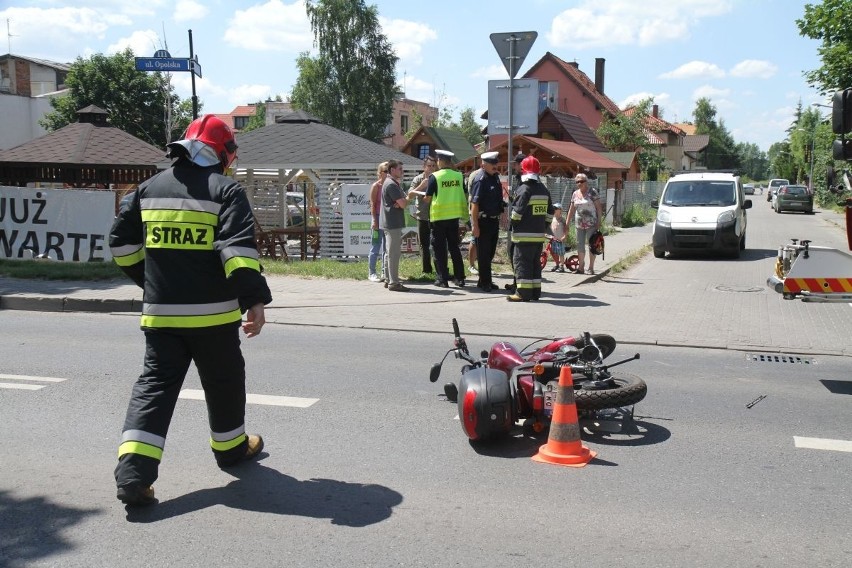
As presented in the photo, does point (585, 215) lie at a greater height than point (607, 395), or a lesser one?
greater

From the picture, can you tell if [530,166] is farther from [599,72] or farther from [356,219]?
[599,72]

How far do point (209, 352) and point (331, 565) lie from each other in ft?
4.55

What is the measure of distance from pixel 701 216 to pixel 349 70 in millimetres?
43863

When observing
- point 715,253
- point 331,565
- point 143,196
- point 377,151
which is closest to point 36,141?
point 377,151

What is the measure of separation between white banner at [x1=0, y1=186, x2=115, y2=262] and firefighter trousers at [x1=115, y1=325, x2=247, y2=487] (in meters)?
11.0

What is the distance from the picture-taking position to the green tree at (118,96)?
4441cm

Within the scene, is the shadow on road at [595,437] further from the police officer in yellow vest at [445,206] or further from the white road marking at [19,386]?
the police officer in yellow vest at [445,206]

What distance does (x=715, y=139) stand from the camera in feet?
488

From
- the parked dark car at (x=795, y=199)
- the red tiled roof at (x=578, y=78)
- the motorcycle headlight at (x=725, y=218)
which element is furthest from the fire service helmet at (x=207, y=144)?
the red tiled roof at (x=578, y=78)

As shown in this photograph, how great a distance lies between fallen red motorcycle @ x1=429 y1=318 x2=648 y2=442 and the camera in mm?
5293

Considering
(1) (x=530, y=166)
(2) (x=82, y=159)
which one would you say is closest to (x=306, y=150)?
(2) (x=82, y=159)

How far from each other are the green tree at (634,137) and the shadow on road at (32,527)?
A: 5901 cm

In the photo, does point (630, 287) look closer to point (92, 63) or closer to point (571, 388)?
point (571, 388)

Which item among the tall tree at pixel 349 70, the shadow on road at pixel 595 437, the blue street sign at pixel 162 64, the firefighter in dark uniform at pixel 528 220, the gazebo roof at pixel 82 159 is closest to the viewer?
the shadow on road at pixel 595 437
